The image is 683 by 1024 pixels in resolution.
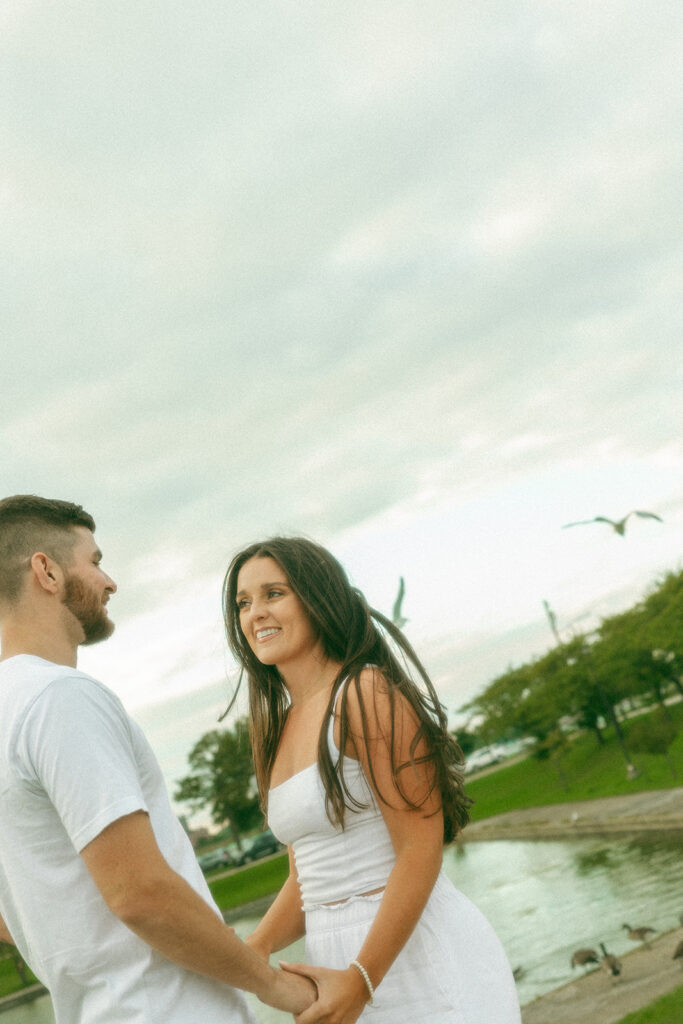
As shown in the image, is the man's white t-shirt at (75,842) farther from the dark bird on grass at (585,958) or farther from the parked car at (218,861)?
the parked car at (218,861)

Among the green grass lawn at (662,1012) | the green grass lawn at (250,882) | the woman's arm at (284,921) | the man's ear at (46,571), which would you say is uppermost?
the man's ear at (46,571)

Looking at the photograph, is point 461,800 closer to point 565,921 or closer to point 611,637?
point 565,921

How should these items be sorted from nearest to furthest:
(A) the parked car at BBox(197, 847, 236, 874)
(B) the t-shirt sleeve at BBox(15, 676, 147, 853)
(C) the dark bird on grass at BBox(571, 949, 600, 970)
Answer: (B) the t-shirt sleeve at BBox(15, 676, 147, 853)
(C) the dark bird on grass at BBox(571, 949, 600, 970)
(A) the parked car at BBox(197, 847, 236, 874)

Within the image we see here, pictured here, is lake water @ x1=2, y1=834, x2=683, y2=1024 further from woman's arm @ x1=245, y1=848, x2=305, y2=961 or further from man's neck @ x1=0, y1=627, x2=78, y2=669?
man's neck @ x1=0, y1=627, x2=78, y2=669

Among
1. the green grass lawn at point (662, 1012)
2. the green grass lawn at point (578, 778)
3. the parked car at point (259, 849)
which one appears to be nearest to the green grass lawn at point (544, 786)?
the green grass lawn at point (578, 778)

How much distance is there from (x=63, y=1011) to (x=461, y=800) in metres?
1.10

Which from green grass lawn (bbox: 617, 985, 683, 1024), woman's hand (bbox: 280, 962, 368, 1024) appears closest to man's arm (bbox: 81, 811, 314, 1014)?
woman's hand (bbox: 280, 962, 368, 1024)

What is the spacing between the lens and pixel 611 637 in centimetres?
4888

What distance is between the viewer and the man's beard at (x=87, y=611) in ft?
7.26

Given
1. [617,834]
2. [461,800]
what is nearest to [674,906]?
[617,834]

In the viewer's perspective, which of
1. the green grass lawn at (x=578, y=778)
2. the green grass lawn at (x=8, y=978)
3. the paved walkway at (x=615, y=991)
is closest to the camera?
the paved walkway at (x=615, y=991)

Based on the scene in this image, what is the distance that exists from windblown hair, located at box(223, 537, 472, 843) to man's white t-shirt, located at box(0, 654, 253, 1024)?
0.60 m

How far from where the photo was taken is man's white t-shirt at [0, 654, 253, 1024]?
73.1 inches

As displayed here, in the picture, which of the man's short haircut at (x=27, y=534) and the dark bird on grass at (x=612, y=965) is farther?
the dark bird on grass at (x=612, y=965)
